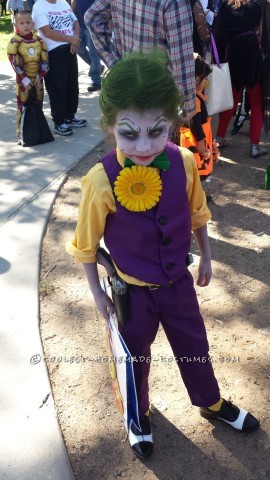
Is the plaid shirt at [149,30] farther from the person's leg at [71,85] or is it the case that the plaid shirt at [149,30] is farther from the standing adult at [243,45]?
the person's leg at [71,85]

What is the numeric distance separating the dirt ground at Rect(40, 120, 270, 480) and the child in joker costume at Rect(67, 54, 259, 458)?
1.15 feet

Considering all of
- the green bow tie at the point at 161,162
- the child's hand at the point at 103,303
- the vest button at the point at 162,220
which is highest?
the green bow tie at the point at 161,162

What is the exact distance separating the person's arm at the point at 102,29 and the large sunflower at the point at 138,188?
6.25 feet

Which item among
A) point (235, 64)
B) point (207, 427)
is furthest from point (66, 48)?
point (207, 427)

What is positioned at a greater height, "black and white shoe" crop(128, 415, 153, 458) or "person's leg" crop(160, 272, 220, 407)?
"person's leg" crop(160, 272, 220, 407)

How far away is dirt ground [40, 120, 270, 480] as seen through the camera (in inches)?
89.3

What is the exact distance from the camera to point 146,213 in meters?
1.87

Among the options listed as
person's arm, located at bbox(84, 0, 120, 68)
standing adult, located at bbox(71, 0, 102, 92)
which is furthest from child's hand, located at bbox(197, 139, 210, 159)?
standing adult, located at bbox(71, 0, 102, 92)

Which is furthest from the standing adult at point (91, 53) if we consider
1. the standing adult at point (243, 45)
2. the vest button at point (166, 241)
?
the vest button at point (166, 241)

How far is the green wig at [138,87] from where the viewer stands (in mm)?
1689

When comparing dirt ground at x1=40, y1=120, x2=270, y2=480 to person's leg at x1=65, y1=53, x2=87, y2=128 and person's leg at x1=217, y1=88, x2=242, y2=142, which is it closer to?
person's leg at x1=217, y1=88, x2=242, y2=142

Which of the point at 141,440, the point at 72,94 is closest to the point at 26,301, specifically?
the point at 141,440

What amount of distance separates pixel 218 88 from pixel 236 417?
9.51 feet

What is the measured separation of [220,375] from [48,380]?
32.8 inches
